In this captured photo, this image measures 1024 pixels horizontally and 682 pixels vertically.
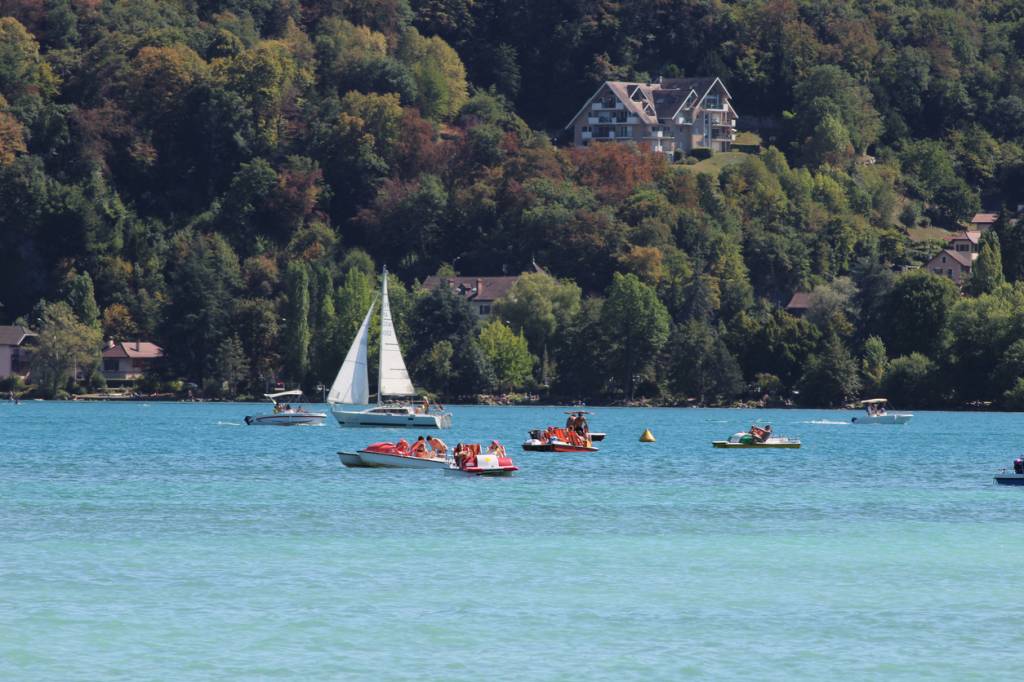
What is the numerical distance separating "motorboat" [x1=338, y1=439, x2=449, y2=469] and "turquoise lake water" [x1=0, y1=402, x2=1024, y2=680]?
1.86 feet

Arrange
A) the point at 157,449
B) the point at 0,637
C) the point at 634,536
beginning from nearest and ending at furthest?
the point at 0,637 < the point at 634,536 < the point at 157,449

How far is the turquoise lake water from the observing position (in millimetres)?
35188

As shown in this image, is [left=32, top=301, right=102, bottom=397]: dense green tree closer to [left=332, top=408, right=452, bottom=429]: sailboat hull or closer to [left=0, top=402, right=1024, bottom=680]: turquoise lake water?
[left=332, top=408, right=452, bottom=429]: sailboat hull

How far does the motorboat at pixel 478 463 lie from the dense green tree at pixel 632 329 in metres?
98.5

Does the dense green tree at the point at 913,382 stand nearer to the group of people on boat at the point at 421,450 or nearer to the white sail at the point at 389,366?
the white sail at the point at 389,366

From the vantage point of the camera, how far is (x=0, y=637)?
3612 cm

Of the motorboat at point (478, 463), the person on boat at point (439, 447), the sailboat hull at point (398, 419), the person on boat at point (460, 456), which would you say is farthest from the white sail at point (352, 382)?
→ the person on boat at point (460, 456)

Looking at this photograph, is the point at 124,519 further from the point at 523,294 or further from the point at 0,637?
the point at 523,294

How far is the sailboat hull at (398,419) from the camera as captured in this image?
390 ft

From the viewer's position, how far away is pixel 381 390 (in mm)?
123688

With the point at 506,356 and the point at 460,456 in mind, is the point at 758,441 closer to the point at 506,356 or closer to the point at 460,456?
the point at 460,456

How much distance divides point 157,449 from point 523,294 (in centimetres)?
9437

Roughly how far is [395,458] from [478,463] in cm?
585

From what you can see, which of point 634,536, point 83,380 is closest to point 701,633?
point 634,536
